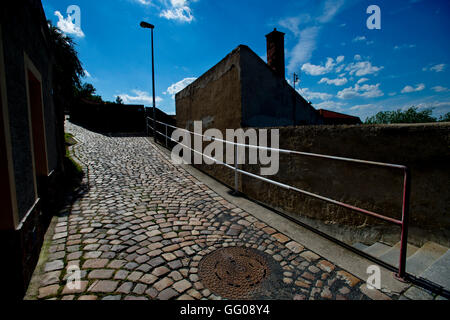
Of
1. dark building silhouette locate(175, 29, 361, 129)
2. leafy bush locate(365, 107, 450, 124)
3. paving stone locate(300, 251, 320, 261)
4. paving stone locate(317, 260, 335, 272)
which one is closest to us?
paving stone locate(317, 260, 335, 272)

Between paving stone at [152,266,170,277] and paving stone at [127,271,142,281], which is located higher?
paving stone at [127,271,142,281]

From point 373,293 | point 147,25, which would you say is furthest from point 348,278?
point 147,25

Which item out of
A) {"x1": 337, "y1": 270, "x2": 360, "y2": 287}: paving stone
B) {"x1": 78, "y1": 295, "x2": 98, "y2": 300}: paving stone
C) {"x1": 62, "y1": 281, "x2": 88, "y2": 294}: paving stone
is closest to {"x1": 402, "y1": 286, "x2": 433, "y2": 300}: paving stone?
{"x1": 337, "y1": 270, "x2": 360, "y2": 287}: paving stone

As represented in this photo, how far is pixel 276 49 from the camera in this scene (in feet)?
35.0

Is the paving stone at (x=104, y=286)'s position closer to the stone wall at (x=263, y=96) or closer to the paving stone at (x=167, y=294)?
the paving stone at (x=167, y=294)

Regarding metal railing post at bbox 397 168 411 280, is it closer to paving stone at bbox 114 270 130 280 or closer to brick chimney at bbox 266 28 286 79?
paving stone at bbox 114 270 130 280

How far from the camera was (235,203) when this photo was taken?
429 centimetres

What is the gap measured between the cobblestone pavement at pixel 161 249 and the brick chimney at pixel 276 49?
8.37m

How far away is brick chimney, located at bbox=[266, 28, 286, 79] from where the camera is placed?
1068 centimetres

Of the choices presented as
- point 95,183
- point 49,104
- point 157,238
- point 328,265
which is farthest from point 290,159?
point 49,104

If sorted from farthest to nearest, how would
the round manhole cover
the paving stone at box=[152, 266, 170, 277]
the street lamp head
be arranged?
1. the street lamp head
2. the paving stone at box=[152, 266, 170, 277]
3. the round manhole cover

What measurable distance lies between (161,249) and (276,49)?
1068cm

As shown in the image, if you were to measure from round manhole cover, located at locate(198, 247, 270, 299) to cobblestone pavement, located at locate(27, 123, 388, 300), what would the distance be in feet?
0.25

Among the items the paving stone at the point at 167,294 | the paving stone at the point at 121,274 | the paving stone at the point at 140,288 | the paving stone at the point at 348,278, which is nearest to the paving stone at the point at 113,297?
the paving stone at the point at 140,288
